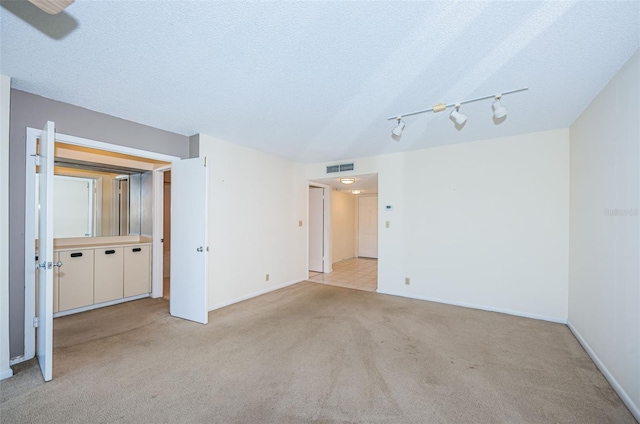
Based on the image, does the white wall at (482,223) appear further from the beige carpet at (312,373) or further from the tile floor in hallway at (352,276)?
the tile floor in hallway at (352,276)

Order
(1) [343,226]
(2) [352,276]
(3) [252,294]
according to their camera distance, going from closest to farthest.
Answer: (3) [252,294] < (2) [352,276] < (1) [343,226]

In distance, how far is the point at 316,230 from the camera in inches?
264

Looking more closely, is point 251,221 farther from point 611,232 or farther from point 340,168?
point 611,232

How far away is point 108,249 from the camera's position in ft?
13.1

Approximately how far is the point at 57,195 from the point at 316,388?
4.46m

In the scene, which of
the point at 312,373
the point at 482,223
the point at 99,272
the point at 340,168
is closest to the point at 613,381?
the point at 482,223

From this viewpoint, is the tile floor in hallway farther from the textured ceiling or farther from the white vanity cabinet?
the textured ceiling

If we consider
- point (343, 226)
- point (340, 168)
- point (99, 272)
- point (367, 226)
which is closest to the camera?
point (99, 272)

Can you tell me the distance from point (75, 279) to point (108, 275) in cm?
38

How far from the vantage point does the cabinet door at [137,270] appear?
13.8 ft

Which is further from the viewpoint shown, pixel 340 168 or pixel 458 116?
pixel 340 168

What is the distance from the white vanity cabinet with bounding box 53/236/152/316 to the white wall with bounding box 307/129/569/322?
404cm

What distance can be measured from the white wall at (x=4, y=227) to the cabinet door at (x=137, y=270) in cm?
197

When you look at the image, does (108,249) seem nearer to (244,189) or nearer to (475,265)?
(244,189)
